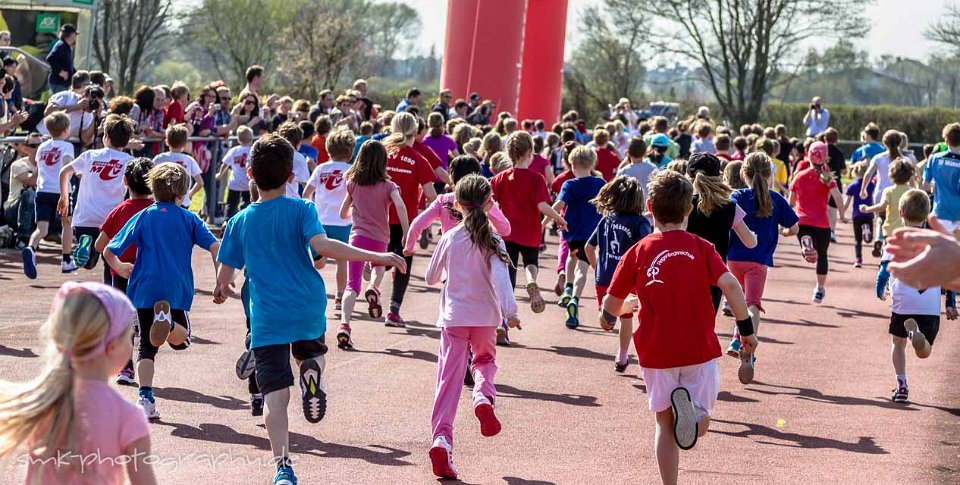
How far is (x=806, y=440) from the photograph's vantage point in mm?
8625

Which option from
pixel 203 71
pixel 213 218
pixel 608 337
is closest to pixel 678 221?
pixel 608 337

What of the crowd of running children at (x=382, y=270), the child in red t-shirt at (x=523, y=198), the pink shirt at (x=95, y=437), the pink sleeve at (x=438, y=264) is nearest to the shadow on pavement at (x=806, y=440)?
the crowd of running children at (x=382, y=270)

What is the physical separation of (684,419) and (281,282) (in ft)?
6.85

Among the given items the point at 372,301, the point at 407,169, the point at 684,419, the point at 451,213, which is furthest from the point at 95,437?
the point at 407,169

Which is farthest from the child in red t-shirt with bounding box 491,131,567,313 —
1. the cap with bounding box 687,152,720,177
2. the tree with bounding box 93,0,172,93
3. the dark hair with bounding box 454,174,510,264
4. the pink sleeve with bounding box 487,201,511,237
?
the tree with bounding box 93,0,172,93

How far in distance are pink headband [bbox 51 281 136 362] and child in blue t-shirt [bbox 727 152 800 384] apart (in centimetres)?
775

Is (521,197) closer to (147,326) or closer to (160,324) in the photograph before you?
(147,326)

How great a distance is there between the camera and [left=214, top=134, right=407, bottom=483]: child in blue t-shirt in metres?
6.59

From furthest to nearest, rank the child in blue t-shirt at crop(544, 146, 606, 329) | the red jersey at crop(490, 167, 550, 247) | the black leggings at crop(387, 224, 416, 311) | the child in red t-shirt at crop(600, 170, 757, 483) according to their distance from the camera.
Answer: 1. the child in blue t-shirt at crop(544, 146, 606, 329)
2. the black leggings at crop(387, 224, 416, 311)
3. the red jersey at crop(490, 167, 550, 247)
4. the child in red t-shirt at crop(600, 170, 757, 483)

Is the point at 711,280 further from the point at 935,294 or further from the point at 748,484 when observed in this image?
the point at 935,294

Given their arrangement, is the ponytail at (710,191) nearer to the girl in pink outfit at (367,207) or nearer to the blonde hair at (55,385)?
the girl in pink outfit at (367,207)

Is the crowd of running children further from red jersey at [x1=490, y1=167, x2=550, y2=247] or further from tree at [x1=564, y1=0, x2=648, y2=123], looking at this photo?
tree at [x1=564, y1=0, x2=648, y2=123]

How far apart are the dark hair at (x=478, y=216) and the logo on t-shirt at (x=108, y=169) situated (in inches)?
198

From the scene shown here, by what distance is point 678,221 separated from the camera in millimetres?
6781
